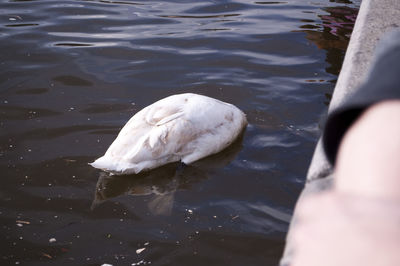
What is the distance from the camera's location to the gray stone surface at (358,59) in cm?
194

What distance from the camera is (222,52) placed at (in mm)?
5902

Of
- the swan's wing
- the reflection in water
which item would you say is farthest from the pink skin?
the reflection in water

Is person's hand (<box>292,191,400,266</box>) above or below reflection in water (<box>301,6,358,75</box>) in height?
above

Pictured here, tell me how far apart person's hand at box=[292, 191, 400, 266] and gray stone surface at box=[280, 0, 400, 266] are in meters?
0.78

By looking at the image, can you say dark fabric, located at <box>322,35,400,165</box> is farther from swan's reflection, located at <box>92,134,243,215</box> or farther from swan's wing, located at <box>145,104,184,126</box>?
swan's wing, located at <box>145,104,184,126</box>

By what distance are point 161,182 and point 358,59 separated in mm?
1725

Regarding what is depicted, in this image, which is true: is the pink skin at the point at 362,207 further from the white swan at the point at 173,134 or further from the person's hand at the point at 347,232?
the white swan at the point at 173,134

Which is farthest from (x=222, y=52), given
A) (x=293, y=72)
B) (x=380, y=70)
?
(x=380, y=70)

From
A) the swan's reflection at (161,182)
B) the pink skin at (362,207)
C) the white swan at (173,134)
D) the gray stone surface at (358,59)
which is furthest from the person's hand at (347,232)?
the white swan at (173,134)

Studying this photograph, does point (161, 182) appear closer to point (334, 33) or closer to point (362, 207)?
point (362, 207)

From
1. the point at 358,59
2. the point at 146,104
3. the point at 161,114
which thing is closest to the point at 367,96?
the point at 358,59

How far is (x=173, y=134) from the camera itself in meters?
3.96

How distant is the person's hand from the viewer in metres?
0.66

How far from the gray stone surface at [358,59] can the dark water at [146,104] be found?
0.99 metres
